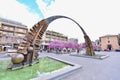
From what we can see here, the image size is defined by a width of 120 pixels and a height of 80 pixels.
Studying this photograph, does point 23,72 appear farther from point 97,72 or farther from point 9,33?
point 9,33

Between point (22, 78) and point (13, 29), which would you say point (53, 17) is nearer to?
point (22, 78)

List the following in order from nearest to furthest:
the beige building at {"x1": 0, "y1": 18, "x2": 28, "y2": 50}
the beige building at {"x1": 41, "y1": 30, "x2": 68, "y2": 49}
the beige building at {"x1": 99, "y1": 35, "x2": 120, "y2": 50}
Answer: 1. the beige building at {"x1": 0, "y1": 18, "x2": 28, "y2": 50}
2. the beige building at {"x1": 41, "y1": 30, "x2": 68, "y2": 49}
3. the beige building at {"x1": 99, "y1": 35, "x2": 120, "y2": 50}

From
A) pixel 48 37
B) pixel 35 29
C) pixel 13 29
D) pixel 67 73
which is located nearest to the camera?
pixel 67 73

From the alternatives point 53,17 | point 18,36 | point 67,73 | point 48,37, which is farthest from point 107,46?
point 67,73

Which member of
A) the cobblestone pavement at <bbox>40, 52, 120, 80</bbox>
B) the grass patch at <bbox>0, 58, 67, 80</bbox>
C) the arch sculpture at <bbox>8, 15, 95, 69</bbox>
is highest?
the arch sculpture at <bbox>8, 15, 95, 69</bbox>

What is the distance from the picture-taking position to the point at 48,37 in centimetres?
5825

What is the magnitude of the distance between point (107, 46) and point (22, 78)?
2364 inches

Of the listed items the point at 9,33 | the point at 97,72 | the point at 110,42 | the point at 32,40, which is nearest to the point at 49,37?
the point at 9,33

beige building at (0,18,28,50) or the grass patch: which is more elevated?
beige building at (0,18,28,50)

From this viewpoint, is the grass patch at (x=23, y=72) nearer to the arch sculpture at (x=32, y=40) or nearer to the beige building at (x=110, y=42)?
the arch sculpture at (x=32, y=40)

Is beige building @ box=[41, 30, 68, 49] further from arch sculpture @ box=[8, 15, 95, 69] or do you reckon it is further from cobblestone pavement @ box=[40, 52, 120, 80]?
cobblestone pavement @ box=[40, 52, 120, 80]

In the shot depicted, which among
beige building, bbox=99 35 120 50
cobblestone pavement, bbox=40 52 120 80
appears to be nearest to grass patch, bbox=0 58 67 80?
cobblestone pavement, bbox=40 52 120 80

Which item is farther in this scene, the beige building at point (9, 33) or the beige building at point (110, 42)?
the beige building at point (110, 42)

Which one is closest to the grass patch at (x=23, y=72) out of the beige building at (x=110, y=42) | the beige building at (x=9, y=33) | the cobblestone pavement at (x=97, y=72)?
the cobblestone pavement at (x=97, y=72)
